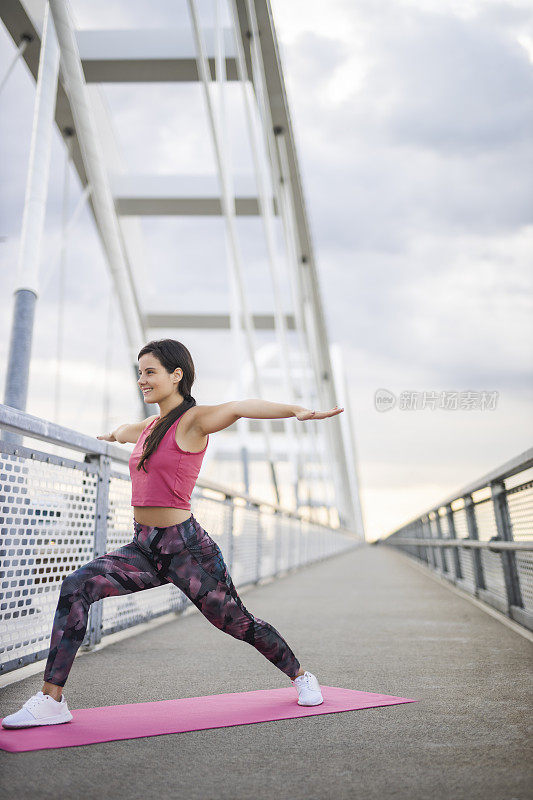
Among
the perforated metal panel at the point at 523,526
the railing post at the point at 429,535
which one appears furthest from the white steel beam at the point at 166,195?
the perforated metal panel at the point at 523,526

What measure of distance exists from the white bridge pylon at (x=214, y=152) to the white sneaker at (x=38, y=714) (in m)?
4.79

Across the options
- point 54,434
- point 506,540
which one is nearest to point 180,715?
point 54,434

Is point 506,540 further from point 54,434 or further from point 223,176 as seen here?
point 223,176

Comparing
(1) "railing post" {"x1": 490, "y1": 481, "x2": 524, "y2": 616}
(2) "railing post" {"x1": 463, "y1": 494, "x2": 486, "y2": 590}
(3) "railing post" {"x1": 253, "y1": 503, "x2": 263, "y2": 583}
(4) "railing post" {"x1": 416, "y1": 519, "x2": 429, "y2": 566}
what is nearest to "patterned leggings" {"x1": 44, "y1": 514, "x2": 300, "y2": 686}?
(1) "railing post" {"x1": 490, "y1": 481, "x2": 524, "y2": 616}

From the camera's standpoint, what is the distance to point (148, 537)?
8.75 ft

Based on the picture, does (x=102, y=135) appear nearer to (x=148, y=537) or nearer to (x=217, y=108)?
(x=217, y=108)

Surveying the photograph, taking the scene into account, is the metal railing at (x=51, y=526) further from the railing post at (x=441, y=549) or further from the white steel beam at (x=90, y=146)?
the railing post at (x=441, y=549)

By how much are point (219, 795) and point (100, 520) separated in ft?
8.27

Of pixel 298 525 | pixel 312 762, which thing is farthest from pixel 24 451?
pixel 298 525

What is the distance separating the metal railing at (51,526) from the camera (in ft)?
10.3

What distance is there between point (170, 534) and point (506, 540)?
3.26 meters

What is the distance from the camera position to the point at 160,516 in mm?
2670

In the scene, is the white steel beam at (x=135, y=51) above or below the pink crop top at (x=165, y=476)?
above

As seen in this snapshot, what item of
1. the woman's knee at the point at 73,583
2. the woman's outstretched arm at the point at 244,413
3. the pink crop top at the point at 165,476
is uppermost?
the woman's outstretched arm at the point at 244,413
